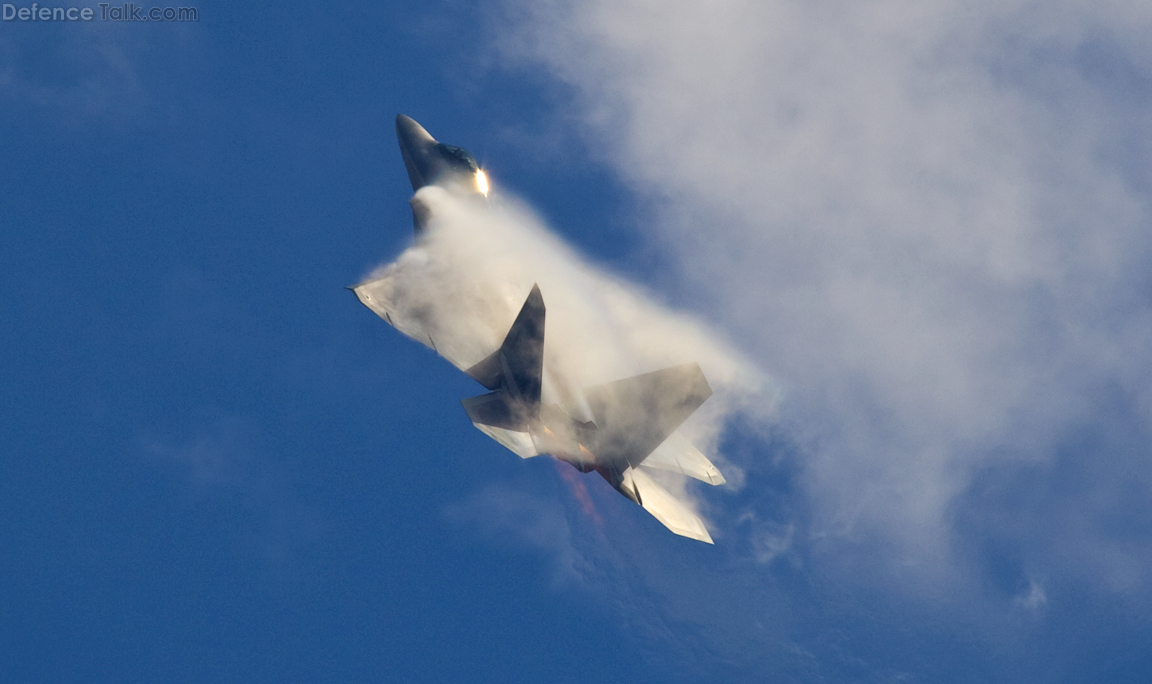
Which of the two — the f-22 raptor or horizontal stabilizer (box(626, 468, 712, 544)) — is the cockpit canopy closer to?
the f-22 raptor

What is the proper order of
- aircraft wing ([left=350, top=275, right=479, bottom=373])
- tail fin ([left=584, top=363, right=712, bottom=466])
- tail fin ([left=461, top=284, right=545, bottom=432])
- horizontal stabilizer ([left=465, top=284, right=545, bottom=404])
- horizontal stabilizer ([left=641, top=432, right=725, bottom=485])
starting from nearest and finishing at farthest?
horizontal stabilizer ([left=465, top=284, right=545, bottom=404]), tail fin ([left=461, top=284, right=545, bottom=432]), tail fin ([left=584, top=363, right=712, bottom=466]), aircraft wing ([left=350, top=275, right=479, bottom=373]), horizontal stabilizer ([left=641, top=432, right=725, bottom=485])

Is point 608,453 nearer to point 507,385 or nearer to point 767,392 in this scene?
point 507,385

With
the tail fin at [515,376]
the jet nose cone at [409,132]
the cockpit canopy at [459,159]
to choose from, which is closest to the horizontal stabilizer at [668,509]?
the tail fin at [515,376]

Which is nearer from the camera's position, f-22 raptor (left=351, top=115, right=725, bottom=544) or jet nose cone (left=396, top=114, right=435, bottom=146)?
f-22 raptor (left=351, top=115, right=725, bottom=544)

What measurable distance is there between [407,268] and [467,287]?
265cm

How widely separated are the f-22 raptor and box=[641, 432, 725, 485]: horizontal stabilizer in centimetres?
179

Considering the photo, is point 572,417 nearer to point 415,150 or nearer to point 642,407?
point 642,407

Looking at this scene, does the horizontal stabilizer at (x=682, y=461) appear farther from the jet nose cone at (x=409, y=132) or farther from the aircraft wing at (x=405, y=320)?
the jet nose cone at (x=409, y=132)

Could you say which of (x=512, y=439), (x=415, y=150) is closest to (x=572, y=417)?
(x=512, y=439)

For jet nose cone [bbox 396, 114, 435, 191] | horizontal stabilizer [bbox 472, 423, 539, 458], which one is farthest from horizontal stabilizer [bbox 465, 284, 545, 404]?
jet nose cone [bbox 396, 114, 435, 191]

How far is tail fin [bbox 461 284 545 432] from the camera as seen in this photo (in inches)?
1217

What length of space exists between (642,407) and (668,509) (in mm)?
4659

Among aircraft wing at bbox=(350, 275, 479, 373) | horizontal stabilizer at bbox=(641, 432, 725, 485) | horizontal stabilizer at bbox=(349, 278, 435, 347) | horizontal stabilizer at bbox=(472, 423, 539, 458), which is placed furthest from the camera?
horizontal stabilizer at bbox=(641, 432, 725, 485)

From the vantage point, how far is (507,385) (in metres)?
32.6
